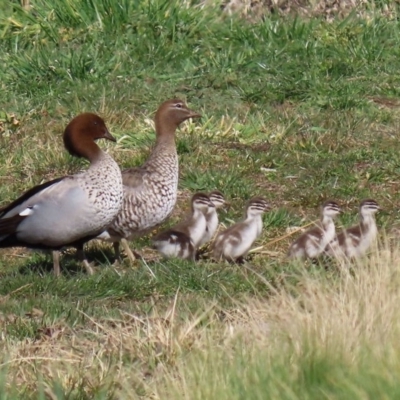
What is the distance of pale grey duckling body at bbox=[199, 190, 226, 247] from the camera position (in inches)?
413

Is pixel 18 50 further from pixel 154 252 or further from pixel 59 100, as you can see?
pixel 154 252

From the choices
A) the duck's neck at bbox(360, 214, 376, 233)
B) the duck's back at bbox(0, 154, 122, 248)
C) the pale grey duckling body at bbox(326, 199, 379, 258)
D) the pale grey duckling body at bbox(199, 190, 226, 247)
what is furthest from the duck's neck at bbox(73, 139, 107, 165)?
the duck's neck at bbox(360, 214, 376, 233)

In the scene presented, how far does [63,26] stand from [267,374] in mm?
9546

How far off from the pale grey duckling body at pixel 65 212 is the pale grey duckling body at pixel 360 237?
1.75m

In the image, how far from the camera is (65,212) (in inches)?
373

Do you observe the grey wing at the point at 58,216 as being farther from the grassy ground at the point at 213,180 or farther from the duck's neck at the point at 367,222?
the duck's neck at the point at 367,222

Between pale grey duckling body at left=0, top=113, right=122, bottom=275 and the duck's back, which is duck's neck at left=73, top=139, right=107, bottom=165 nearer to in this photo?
pale grey duckling body at left=0, top=113, right=122, bottom=275

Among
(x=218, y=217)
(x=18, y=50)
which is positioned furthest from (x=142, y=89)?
(x=218, y=217)

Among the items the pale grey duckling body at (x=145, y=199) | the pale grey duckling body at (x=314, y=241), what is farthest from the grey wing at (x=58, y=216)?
the pale grey duckling body at (x=314, y=241)

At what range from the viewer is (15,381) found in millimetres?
6891

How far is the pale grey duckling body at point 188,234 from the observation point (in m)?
9.94

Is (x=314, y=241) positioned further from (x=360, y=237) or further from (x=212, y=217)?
(x=212, y=217)

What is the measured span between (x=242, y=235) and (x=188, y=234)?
1.49 feet

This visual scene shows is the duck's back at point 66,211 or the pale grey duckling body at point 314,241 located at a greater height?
the duck's back at point 66,211
